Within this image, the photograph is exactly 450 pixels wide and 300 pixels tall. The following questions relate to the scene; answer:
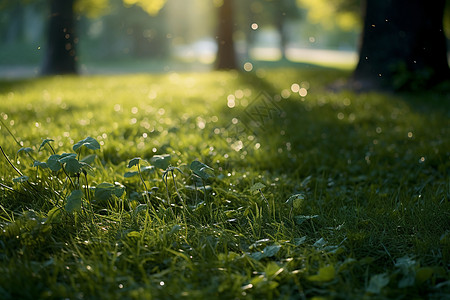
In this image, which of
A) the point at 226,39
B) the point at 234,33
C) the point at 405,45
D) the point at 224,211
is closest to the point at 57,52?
the point at 226,39

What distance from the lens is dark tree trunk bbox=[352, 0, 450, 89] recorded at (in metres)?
7.52

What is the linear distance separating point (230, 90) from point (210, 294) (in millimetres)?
6645

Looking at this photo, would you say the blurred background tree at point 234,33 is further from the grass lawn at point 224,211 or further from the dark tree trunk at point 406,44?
the grass lawn at point 224,211

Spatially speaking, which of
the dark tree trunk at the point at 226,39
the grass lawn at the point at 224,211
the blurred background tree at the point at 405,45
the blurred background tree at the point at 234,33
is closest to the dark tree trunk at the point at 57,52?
the blurred background tree at the point at 234,33

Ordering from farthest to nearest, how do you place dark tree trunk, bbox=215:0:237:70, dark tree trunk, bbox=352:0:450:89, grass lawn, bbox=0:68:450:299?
1. dark tree trunk, bbox=215:0:237:70
2. dark tree trunk, bbox=352:0:450:89
3. grass lawn, bbox=0:68:450:299

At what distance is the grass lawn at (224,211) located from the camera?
5.80 ft

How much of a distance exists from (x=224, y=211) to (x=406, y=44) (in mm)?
6706

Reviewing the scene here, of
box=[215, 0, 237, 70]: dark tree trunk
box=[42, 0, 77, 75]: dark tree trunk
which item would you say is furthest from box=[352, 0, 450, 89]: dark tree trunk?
box=[42, 0, 77, 75]: dark tree trunk

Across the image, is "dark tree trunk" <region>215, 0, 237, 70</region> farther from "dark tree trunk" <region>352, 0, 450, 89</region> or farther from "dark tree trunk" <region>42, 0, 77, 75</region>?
"dark tree trunk" <region>352, 0, 450, 89</region>

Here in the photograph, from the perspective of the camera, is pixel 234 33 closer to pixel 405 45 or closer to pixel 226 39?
pixel 226 39

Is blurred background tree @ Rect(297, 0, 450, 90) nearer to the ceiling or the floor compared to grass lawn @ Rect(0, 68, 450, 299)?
nearer to the ceiling

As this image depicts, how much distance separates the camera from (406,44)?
305 inches

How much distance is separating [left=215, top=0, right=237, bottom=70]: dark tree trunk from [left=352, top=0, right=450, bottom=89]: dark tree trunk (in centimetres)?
623

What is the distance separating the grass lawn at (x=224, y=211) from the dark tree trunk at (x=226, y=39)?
925cm
